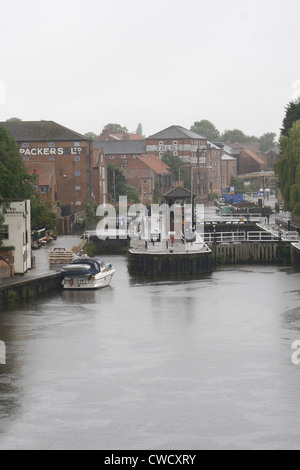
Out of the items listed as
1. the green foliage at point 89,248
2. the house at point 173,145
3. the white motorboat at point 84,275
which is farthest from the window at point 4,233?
the house at point 173,145

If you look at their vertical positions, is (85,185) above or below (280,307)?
above

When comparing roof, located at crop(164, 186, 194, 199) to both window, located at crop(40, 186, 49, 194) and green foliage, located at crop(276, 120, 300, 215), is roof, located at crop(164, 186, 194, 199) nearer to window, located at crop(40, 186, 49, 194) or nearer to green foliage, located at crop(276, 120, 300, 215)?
green foliage, located at crop(276, 120, 300, 215)

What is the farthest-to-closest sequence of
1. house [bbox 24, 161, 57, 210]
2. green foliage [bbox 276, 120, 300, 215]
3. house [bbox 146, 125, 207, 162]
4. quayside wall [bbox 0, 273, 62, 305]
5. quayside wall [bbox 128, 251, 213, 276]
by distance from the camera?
1. house [bbox 146, 125, 207, 162]
2. house [bbox 24, 161, 57, 210]
3. green foliage [bbox 276, 120, 300, 215]
4. quayside wall [bbox 128, 251, 213, 276]
5. quayside wall [bbox 0, 273, 62, 305]

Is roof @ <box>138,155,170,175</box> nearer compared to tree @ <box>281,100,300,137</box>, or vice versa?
tree @ <box>281,100,300,137</box>

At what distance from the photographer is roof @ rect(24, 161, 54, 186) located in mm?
101438

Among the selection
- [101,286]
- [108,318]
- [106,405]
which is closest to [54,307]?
[108,318]

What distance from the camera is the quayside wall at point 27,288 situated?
51.7 metres

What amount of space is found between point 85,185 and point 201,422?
→ 292 feet

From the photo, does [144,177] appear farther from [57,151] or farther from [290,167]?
[290,167]

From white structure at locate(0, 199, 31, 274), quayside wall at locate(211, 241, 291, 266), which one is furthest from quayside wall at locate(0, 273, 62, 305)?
quayside wall at locate(211, 241, 291, 266)

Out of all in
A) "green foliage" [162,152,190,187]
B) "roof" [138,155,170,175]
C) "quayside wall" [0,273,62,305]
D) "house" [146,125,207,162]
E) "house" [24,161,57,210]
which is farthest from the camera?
"house" [146,125,207,162]

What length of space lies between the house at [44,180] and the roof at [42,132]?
501 inches

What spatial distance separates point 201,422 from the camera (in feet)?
103
